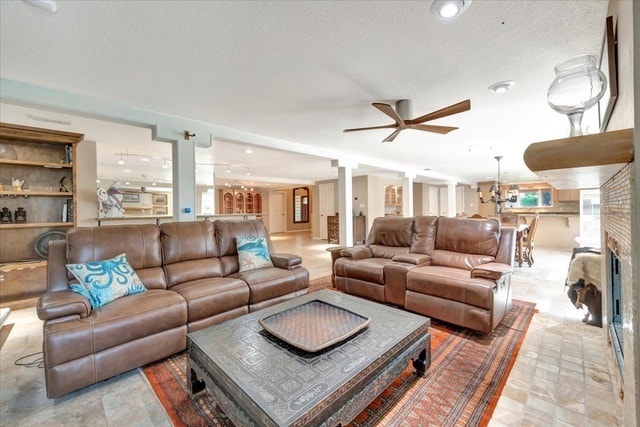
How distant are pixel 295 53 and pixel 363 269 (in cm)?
245

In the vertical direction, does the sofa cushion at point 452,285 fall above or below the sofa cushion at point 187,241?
below

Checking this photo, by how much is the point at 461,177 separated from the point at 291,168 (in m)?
6.47

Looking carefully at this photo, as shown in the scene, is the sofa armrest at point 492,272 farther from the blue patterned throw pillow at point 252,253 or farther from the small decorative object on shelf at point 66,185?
the small decorative object on shelf at point 66,185

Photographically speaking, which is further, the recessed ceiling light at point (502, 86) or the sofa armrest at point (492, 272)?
the recessed ceiling light at point (502, 86)

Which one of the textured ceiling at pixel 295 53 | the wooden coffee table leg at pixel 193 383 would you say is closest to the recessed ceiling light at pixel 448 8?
the textured ceiling at pixel 295 53

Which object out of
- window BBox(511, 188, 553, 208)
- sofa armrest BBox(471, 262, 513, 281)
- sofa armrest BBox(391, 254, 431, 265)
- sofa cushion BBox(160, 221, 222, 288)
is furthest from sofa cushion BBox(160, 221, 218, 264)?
window BBox(511, 188, 553, 208)

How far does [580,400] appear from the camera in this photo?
1.60 meters

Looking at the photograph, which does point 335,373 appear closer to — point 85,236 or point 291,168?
point 85,236

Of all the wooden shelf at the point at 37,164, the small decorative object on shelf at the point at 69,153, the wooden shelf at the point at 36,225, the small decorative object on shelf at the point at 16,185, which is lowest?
the wooden shelf at the point at 36,225

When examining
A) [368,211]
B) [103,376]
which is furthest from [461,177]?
[103,376]

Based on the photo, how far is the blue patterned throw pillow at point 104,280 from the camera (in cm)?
204

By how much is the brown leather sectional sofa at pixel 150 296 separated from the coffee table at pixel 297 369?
2.06 feet

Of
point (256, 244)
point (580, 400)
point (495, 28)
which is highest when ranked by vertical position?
point (495, 28)

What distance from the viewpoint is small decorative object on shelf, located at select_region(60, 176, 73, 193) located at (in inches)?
148
